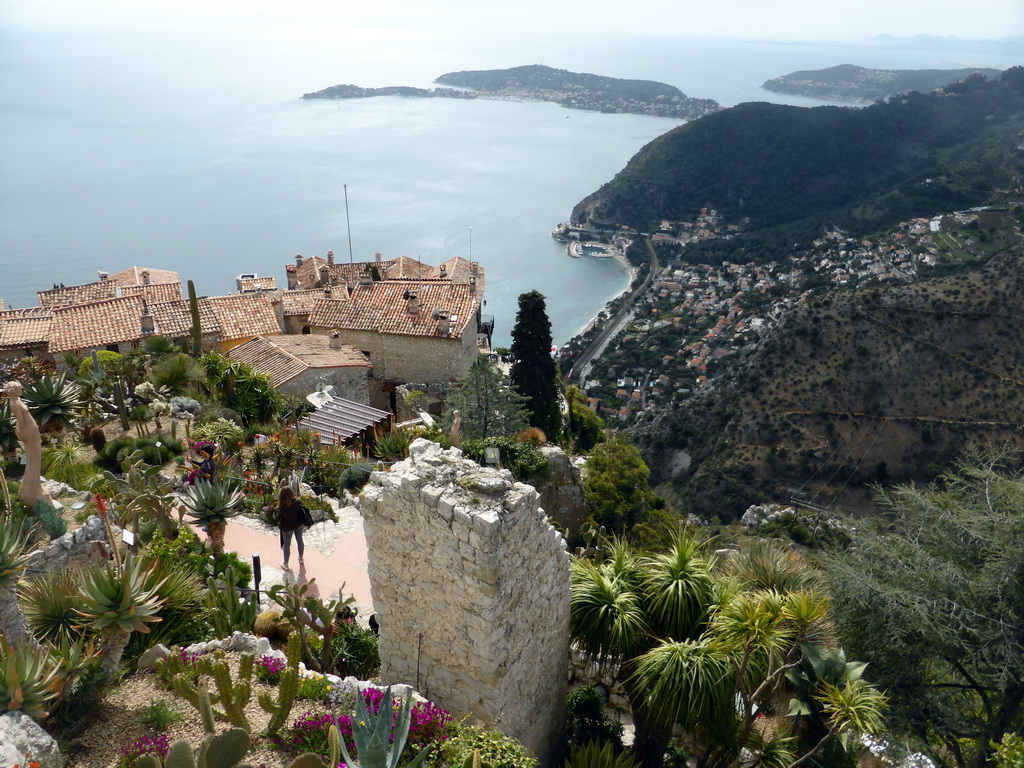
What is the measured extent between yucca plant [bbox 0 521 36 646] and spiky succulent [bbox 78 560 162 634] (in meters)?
0.52

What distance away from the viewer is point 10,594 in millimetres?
6266

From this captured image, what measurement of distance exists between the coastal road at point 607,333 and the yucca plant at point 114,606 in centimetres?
5304

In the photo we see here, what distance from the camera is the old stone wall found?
5797 mm

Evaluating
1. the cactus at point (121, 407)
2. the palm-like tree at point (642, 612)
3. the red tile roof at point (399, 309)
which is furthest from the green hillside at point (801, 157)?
the palm-like tree at point (642, 612)

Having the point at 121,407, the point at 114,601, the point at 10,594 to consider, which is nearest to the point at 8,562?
the point at 10,594

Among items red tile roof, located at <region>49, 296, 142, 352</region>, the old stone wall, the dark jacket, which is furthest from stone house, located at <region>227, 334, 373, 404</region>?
the old stone wall

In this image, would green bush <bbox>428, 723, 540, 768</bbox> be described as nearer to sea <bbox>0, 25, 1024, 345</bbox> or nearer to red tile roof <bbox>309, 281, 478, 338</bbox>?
red tile roof <bbox>309, 281, 478, 338</bbox>

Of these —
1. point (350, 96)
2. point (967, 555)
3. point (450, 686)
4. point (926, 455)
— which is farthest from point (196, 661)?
point (350, 96)

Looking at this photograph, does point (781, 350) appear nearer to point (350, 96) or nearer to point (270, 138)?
point (270, 138)

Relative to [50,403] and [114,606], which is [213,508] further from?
[50,403]

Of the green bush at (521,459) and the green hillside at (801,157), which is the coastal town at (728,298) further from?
the green bush at (521,459)

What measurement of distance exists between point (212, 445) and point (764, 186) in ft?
324

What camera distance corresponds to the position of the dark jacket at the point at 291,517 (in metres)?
9.02

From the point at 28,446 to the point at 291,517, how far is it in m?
3.07
